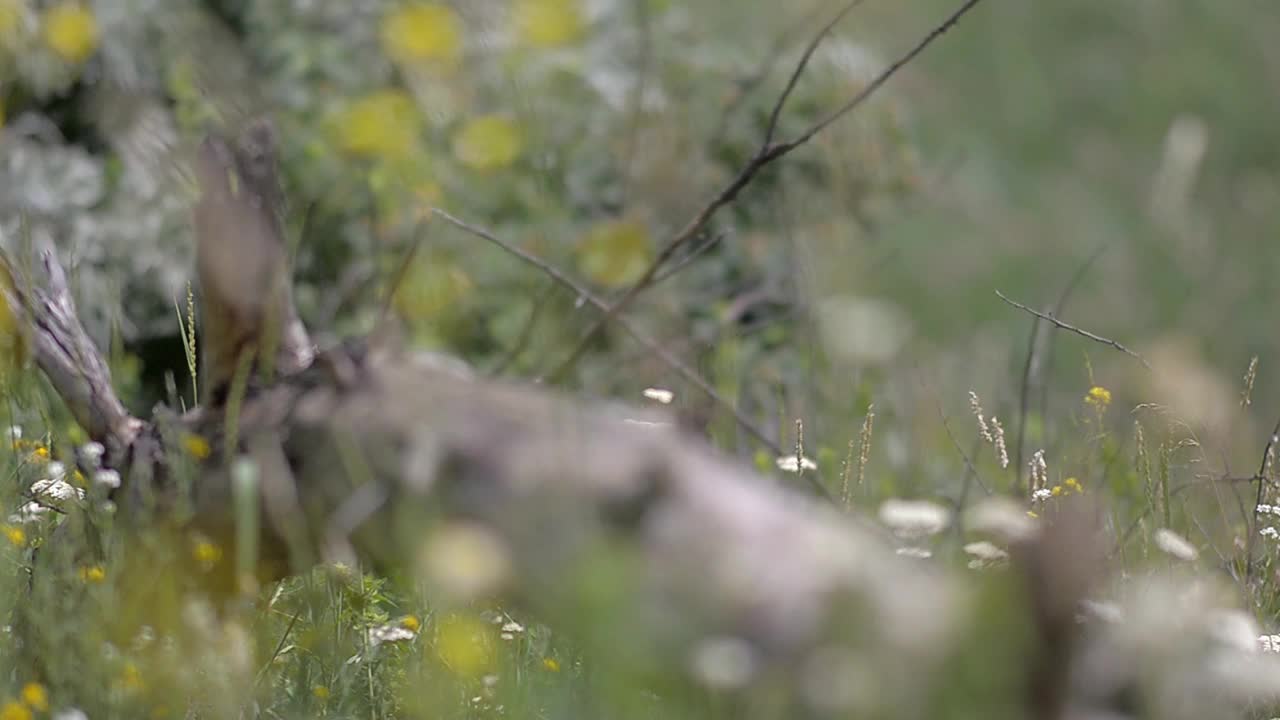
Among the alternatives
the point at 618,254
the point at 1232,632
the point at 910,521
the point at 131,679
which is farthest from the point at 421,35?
the point at 1232,632

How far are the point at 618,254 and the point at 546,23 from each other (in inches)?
32.7

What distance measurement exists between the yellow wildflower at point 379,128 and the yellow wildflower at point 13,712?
2.80m

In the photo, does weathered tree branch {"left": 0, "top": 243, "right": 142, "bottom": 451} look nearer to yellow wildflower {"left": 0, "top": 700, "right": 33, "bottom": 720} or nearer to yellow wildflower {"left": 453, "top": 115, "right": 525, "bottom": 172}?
yellow wildflower {"left": 0, "top": 700, "right": 33, "bottom": 720}

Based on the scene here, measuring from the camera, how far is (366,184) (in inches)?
193

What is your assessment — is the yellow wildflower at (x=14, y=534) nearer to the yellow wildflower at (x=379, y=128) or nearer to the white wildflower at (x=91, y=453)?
the white wildflower at (x=91, y=453)

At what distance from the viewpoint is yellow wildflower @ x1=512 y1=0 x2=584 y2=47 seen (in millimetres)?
4945

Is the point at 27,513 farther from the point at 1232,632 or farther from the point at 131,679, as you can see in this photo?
the point at 1232,632

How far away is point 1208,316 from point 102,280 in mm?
5963

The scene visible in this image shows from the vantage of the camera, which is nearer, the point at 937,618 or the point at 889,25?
the point at 937,618

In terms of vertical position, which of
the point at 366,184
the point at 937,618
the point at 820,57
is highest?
the point at 820,57

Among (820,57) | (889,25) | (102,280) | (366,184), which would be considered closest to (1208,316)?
(889,25)

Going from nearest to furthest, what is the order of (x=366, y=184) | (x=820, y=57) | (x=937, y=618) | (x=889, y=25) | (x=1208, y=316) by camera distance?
(x=937, y=618) → (x=366, y=184) → (x=820, y=57) → (x=1208, y=316) → (x=889, y=25)

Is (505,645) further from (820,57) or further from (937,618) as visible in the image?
(820,57)

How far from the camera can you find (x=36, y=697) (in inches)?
78.6
